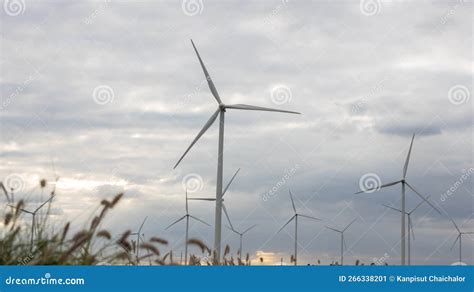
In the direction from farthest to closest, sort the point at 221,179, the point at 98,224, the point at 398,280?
the point at 221,179 → the point at 398,280 → the point at 98,224

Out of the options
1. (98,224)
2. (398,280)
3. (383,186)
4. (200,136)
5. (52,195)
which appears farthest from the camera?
(383,186)

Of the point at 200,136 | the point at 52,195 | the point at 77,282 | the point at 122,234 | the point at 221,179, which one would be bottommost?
the point at 77,282

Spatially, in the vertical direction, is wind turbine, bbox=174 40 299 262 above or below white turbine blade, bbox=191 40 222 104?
below

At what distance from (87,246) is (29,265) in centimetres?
111

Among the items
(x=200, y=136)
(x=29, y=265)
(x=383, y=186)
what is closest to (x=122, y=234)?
(x=29, y=265)

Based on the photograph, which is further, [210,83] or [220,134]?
[210,83]

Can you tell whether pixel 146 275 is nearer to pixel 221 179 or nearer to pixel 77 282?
pixel 77 282

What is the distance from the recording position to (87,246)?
1255cm

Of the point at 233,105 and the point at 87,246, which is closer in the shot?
the point at 87,246

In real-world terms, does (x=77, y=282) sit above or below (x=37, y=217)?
below

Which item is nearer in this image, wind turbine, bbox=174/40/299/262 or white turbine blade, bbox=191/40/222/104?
wind turbine, bbox=174/40/299/262

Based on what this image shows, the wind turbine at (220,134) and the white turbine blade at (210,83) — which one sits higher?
the white turbine blade at (210,83)

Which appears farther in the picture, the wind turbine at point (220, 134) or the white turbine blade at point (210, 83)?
the white turbine blade at point (210, 83)

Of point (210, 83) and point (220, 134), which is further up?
point (210, 83)
